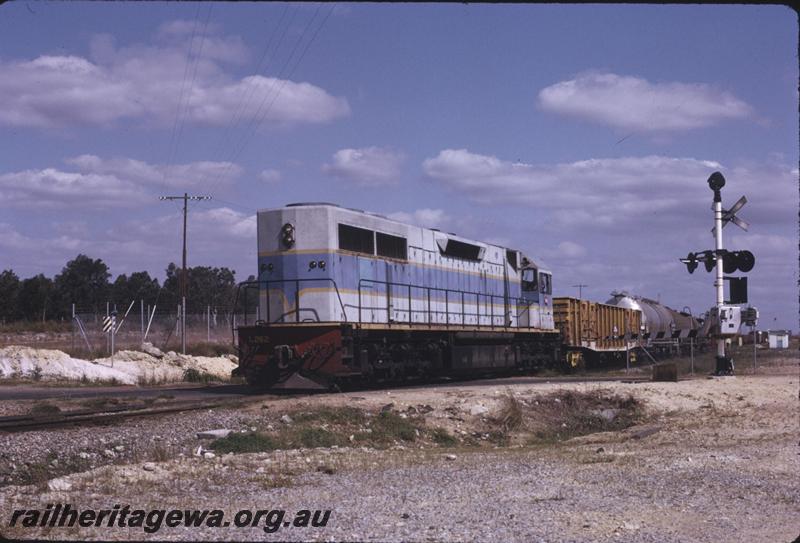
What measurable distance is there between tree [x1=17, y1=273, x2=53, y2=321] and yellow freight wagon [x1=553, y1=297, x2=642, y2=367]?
52724mm

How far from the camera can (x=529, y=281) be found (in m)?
30.0

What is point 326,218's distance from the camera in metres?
19.6

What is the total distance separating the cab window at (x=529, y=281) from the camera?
29.9 meters

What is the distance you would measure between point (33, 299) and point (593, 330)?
183ft

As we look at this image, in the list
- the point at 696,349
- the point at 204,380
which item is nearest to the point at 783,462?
the point at 204,380

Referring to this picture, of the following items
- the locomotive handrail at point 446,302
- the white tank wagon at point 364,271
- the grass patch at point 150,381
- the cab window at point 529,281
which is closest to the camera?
the white tank wagon at point 364,271

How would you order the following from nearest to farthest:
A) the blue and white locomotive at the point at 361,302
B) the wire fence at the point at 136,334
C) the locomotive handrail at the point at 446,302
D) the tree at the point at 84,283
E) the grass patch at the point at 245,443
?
the grass patch at the point at 245,443
the blue and white locomotive at the point at 361,302
the locomotive handrail at the point at 446,302
the wire fence at the point at 136,334
the tree at the point at 84,283

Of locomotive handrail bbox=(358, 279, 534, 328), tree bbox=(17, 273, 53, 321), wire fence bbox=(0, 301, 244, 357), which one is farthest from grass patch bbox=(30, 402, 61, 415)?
tree bbox=(17, 273, 53, 321)

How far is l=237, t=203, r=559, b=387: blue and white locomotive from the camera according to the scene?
1894 cm

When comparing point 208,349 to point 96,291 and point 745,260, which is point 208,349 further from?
point 96,291

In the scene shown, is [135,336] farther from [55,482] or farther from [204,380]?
[55,482]

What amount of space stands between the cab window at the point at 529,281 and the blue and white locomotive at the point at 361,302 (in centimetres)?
320

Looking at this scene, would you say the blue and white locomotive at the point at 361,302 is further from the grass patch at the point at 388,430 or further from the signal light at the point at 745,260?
the signal light at the point at 745,260

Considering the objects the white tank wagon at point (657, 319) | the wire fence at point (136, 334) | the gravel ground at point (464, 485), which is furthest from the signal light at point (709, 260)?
the wire fence at point (136, 334)
